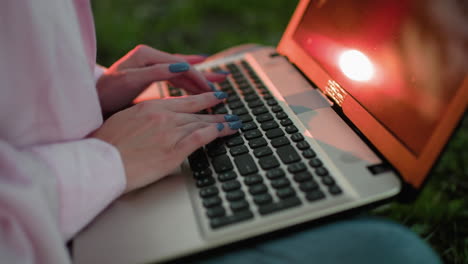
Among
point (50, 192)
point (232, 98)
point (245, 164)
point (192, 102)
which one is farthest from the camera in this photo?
point (232, 98)

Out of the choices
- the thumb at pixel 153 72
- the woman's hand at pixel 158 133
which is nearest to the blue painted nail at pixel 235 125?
the woman's hand at pixel 158 133

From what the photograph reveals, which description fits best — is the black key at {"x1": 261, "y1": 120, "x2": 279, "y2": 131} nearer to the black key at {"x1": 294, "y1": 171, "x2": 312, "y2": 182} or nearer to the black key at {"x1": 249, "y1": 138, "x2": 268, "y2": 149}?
the black key at {"x1": 249, "y1": 138, "x2": 268, "y2": 149}

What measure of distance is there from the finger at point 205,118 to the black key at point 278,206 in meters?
0.23

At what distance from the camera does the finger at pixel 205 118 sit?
69 centimetres

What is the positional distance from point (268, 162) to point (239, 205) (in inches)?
3.9

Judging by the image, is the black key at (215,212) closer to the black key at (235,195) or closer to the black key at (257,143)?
the black key at (235,195)

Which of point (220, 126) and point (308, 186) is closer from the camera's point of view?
point (308, 186)

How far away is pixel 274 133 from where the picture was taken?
68 centimetres

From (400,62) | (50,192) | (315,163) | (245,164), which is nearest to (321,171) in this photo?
(315,163)

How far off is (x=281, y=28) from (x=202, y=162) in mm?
1254

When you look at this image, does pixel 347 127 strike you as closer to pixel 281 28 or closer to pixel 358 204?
pixel 358 204

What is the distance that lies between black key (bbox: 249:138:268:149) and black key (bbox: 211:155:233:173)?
0.17ft

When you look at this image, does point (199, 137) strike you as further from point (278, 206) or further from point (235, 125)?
point (278, 206)

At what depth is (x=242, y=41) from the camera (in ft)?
5.45
